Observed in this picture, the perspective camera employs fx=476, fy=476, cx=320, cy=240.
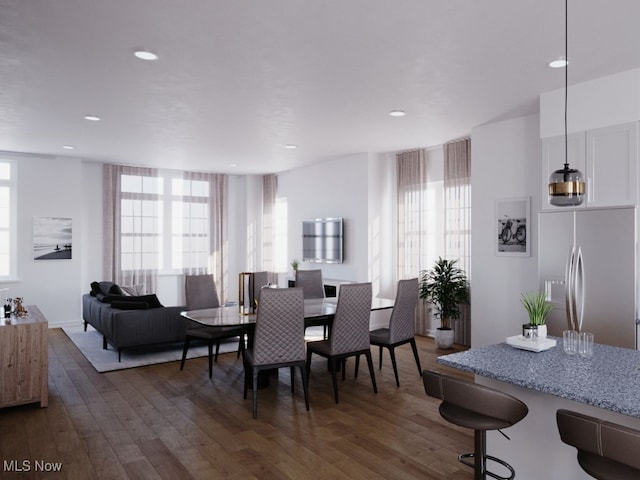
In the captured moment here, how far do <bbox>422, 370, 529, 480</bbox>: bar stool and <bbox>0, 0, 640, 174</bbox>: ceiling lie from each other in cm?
212

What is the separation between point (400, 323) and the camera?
4730mm

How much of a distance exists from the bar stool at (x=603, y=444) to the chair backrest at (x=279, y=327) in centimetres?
248

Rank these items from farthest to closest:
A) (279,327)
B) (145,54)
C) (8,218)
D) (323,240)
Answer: (323,240)
(8,218)
(279,327)
(145,54)

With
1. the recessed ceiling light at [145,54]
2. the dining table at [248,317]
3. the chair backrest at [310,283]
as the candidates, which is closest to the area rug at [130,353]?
the chair backrest at [310,283]

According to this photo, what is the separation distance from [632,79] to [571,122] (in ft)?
1.79

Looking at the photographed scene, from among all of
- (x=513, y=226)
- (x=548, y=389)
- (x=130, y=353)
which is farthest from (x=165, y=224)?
(x=548, y=389)

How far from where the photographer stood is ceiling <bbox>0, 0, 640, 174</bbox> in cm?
289

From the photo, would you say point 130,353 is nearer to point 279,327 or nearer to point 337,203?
point 279,327

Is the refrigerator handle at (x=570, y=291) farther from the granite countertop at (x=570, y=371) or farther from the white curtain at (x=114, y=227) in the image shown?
the white curtain at (x=114, y=227)

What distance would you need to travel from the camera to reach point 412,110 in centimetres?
505

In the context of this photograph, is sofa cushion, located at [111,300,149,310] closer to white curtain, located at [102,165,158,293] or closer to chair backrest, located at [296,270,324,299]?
chair backrest, located at [296,270,324,299]

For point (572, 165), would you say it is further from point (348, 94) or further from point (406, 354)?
point (406, 354)

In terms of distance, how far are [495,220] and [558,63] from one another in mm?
2189

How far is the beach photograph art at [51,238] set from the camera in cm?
778
